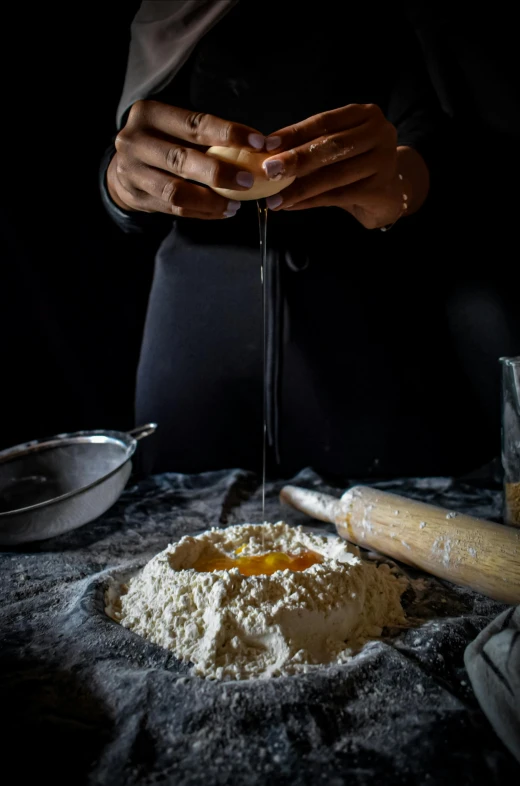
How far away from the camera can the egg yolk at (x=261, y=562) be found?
2.59 feet

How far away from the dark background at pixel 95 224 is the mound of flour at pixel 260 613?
895 millimetres

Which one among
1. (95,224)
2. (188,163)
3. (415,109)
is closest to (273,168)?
(188,163)

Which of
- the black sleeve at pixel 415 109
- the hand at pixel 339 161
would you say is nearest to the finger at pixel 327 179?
the hand at pixel 339 161

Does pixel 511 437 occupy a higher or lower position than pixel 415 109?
lower

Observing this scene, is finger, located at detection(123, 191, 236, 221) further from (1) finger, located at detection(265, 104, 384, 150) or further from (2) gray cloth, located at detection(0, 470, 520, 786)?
(2) gray cloth, located at detection(0, 470, 520, 786)

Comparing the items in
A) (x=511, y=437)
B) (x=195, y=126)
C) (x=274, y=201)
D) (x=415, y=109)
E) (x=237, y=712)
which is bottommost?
(x=237, y=712)

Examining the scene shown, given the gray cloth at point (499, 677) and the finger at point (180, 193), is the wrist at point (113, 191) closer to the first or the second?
the finger at point (180, 193)

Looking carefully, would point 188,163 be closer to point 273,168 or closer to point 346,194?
point 273,168

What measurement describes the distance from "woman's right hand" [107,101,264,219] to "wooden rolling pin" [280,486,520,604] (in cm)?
50

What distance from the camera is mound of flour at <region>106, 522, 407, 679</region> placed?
0.66 metres

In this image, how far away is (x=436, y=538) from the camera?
0.84 metres

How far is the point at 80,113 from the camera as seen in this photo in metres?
1.75

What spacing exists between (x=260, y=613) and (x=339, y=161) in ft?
2.16

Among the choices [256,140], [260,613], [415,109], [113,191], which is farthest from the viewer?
[415,109]
